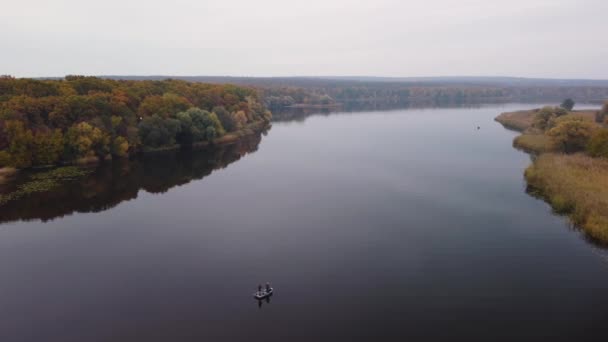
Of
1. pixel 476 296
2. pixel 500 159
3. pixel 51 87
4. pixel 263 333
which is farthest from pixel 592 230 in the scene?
pixel 51 87

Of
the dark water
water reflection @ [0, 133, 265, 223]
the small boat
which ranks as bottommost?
water reflection @ [0, 133, 265, 223]

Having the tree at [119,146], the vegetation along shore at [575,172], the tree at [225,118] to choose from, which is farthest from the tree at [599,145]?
the tree at [119,146]

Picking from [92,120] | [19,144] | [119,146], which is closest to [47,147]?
[19,144]

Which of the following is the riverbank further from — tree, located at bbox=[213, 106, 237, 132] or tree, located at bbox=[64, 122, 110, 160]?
tree, located at bbox=[64, 122, 110, 160]

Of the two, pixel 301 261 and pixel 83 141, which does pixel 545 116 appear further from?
pixel 83 141

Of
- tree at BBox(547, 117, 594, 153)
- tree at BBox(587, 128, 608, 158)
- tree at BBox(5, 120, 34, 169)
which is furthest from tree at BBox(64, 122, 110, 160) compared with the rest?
tree at BBox(587, 128, 608, 158)

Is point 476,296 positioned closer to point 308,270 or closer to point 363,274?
point 363,274

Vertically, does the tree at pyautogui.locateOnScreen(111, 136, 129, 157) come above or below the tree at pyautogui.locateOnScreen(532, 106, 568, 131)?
below

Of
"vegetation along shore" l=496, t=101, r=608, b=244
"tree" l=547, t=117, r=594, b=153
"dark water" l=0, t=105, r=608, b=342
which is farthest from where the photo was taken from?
"tree" l=547, t=117, r=594, b=153
